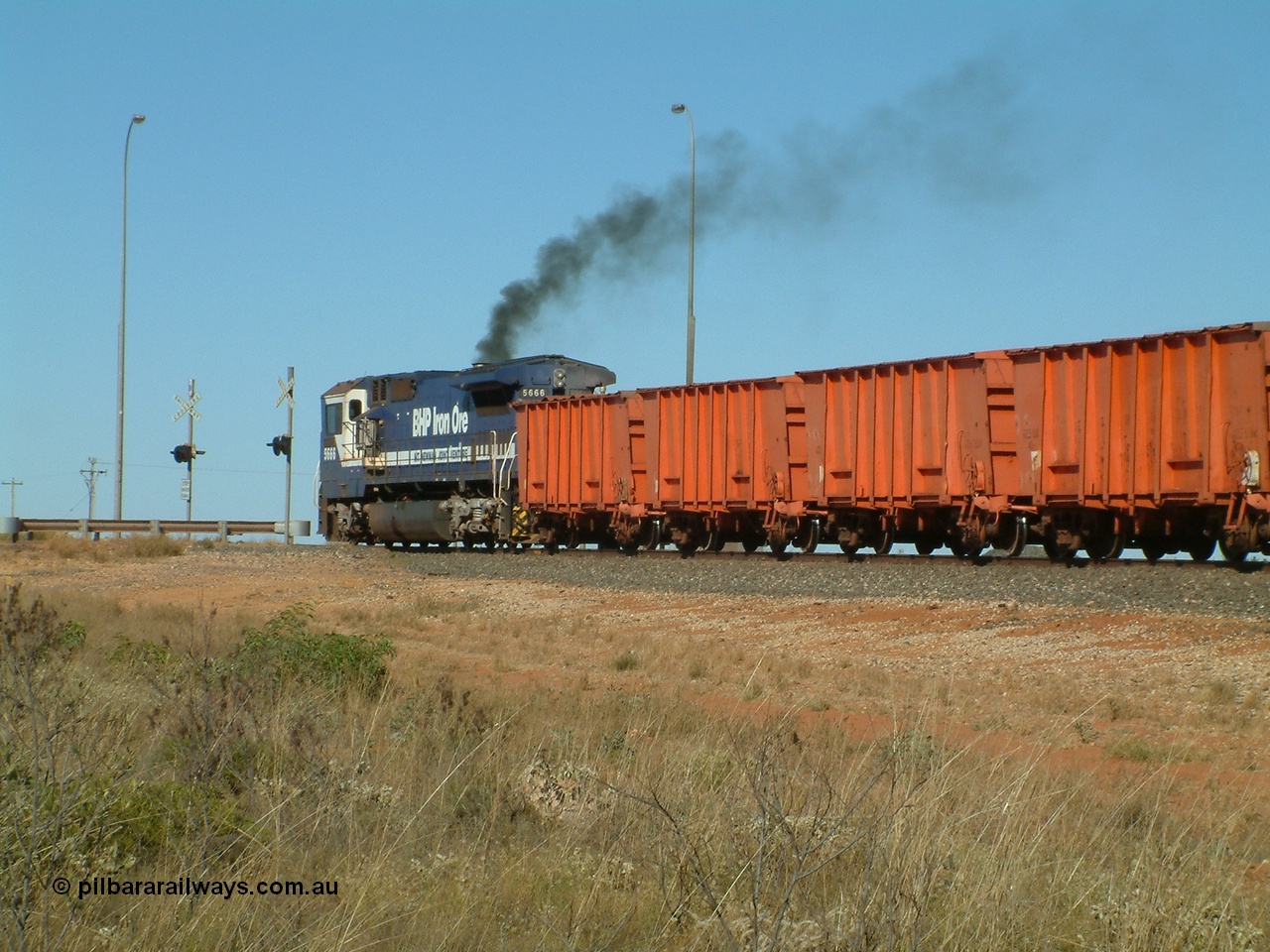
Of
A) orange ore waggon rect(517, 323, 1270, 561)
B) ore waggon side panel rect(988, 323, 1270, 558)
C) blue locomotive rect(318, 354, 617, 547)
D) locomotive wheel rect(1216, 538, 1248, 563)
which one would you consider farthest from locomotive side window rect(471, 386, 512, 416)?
locomotive wheel rect(1216, 538, 1248, 563)

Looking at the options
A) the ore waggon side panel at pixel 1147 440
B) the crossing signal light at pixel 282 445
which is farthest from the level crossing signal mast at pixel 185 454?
the ore waggon side panel at pixel 1147 440

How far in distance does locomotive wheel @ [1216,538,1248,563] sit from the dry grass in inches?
429

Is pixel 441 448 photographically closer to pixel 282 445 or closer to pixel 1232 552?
pixel 282 445

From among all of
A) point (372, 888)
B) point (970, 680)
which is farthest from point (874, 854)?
point (970, 680)

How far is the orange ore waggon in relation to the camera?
670 inches

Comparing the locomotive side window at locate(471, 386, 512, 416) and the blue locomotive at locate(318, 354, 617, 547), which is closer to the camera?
the blue locomotive at locate(318, 354, 617, 547)

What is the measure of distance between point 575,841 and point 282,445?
33507mm

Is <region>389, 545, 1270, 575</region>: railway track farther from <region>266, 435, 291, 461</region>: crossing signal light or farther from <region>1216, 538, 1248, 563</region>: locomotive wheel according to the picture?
<region>266, 435, 291, 461</region>: crossing signal light

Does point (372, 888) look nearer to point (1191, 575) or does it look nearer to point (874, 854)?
point (874, 854)

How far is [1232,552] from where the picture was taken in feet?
56.3

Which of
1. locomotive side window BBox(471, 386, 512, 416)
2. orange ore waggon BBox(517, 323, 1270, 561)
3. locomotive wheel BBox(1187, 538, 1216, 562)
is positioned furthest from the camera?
locomotive side window BBox(471, 386, 512, 416)

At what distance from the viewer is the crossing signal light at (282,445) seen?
37.1 meters

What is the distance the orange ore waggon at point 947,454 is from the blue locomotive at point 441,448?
1302 mm

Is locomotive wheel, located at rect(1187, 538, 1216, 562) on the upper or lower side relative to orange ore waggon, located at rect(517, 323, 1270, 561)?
lower
